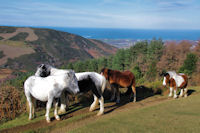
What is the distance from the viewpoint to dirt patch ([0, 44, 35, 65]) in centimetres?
13049

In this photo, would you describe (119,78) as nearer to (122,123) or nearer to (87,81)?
(87,81)

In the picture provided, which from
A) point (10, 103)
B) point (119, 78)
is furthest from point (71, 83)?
point (119, 78)

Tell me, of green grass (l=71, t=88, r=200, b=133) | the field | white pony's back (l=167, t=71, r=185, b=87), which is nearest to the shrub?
the field

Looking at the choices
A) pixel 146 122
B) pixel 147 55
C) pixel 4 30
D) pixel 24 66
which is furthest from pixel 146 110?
pixel 4 30

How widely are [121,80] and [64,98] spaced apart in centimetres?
388

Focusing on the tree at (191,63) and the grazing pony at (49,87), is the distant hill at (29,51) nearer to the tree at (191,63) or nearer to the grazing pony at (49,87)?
the tree at (191,63)

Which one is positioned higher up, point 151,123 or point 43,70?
point 43,70

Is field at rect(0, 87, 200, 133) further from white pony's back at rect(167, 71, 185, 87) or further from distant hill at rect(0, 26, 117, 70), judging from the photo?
distant hill at rect(0, 26, 117, 70)

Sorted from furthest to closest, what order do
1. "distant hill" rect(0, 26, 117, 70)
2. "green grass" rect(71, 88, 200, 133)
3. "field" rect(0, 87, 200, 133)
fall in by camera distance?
"distant hill" rect(0, 26, 117, 70) → "field" rect(0, 87, 200, 133) → "green grass" rect(71, 88, 200, 133)

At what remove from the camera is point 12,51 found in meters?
142

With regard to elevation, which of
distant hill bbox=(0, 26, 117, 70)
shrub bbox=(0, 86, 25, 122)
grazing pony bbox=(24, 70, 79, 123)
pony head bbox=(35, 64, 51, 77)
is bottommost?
distant hill bbox=(0, 26, 117, 70)

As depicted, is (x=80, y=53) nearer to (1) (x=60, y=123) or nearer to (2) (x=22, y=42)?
(2) (x=22, y=42)

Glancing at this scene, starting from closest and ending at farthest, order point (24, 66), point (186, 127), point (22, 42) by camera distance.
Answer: point (186, 127) → point (24, 66) → point (22, 42)

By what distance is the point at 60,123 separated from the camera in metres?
7.50
